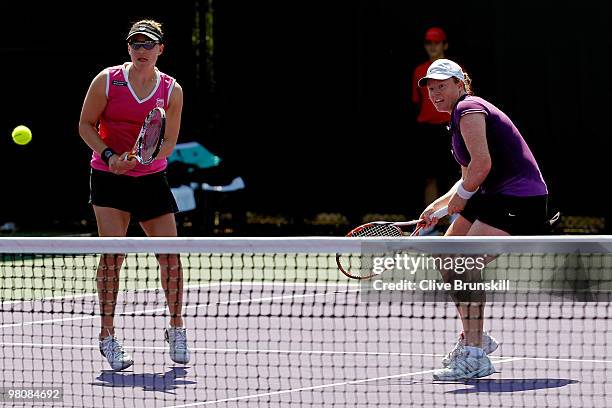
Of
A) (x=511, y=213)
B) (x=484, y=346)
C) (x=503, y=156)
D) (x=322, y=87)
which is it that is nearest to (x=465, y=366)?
(x=484, y=346)

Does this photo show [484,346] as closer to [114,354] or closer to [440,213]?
[440,213]

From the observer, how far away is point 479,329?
5.98 meters

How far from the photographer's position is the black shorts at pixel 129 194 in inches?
255

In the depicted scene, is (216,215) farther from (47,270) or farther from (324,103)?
(47,270)

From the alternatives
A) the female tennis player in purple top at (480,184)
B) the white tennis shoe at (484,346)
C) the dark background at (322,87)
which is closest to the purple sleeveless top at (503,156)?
the female tennis player in purple top at (480,184)

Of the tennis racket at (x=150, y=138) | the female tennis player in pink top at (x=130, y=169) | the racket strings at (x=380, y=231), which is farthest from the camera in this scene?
the racket strings at (x=380, y=231)

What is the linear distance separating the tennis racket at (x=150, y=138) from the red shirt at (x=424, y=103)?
18.7 ft

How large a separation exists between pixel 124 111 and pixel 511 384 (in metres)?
2.09

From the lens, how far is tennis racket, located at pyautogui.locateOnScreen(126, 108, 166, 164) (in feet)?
20.6

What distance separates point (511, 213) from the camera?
6031 mm

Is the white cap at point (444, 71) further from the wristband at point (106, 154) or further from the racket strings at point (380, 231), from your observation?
the wristband at point (106, 154)

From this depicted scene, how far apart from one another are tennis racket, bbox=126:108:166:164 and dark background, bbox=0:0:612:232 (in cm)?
601

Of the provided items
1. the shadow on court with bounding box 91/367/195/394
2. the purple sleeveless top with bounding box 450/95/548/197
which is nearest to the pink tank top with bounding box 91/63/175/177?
the shadow on court with bounding box 91/367/195/394

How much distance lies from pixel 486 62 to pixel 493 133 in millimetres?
6072
